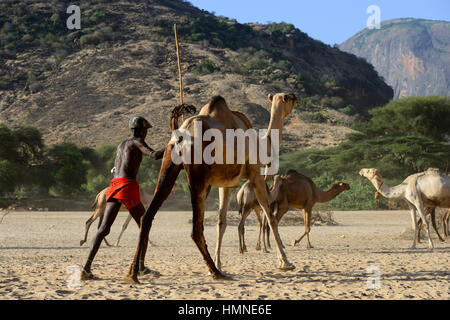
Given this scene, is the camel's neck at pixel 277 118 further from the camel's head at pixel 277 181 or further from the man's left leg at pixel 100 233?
the camel's head at pixel 277 181

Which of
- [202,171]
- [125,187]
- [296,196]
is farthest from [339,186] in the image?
[202,171]

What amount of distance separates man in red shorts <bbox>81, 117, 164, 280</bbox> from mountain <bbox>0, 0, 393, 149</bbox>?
47.1m

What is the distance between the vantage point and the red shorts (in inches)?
318

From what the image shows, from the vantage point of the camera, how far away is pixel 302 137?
210 ft

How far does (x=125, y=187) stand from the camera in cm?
811

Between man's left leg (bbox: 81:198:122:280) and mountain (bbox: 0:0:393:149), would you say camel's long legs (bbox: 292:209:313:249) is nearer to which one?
man's left leg (bbox: 81:198:122:280)

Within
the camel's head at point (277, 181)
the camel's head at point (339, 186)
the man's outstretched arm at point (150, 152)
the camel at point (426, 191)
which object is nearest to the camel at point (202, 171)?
the man's outstretched arm at point (150, 152)

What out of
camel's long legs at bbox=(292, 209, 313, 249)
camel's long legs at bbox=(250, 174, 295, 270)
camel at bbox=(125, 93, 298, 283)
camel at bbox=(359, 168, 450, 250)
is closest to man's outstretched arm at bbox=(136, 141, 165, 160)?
camel at bbox=(125, 93, 298, 283)

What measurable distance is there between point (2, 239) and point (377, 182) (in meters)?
10.9

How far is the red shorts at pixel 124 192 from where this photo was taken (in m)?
8.09

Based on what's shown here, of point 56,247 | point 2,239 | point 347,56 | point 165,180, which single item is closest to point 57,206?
point 2,239

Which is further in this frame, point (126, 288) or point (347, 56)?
point (347, 56)
